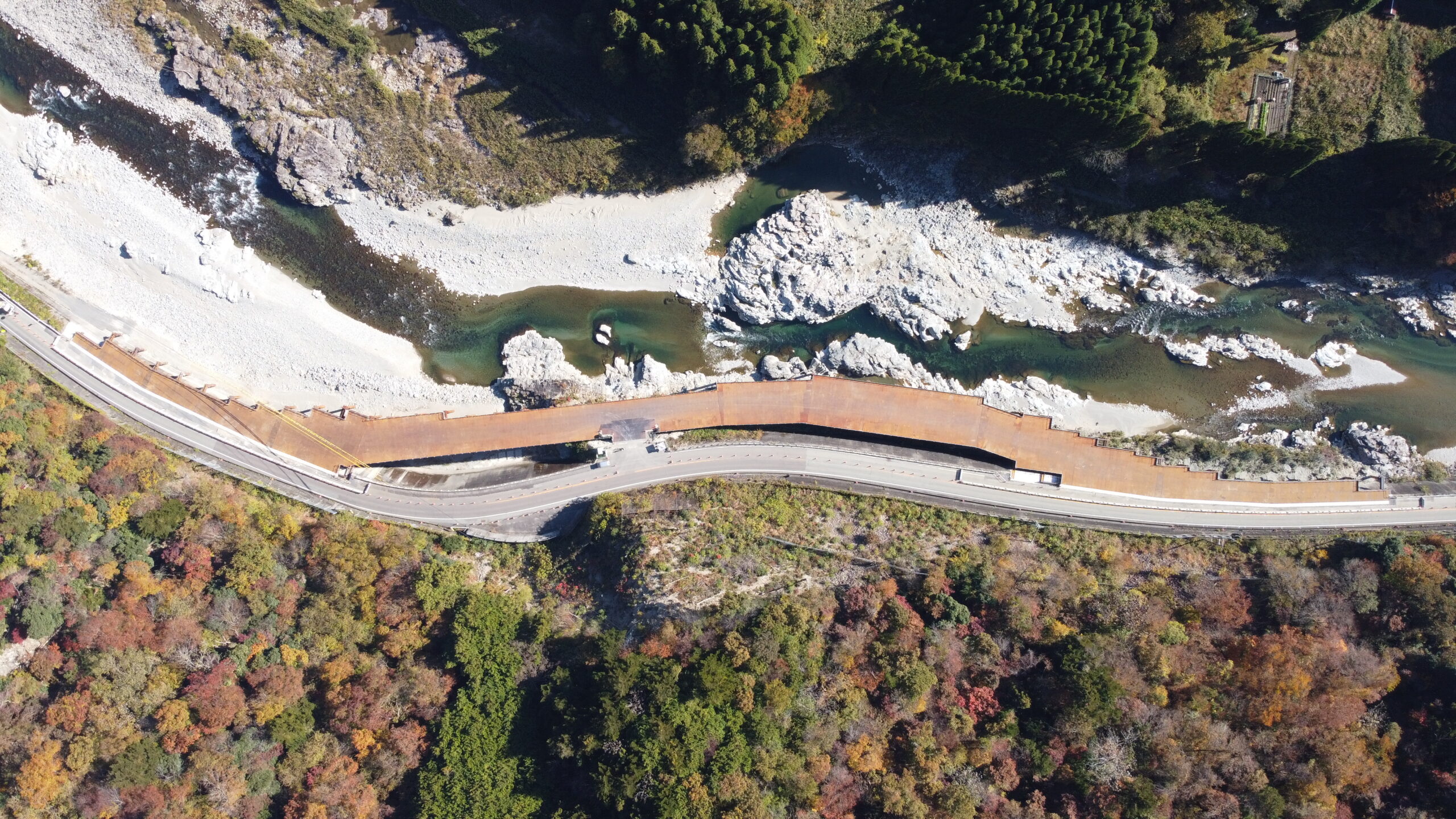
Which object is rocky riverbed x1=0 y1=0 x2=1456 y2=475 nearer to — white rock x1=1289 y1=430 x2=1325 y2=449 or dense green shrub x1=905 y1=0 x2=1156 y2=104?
white rock x1=1289 y1=430 x2=1325 y2=449

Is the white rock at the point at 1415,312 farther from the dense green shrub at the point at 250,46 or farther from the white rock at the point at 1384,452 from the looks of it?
the dense green shrub at the point at 250,46

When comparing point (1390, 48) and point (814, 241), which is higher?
point (1390, 48)

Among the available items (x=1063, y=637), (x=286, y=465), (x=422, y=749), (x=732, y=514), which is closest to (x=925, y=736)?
(x=1063, y=637)

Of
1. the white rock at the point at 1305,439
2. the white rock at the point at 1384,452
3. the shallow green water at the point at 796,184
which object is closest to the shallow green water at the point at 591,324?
the shallow green water at the point at 796,184

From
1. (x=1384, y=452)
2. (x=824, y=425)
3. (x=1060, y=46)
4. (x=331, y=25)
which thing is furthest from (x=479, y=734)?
(x=1384, y=452)

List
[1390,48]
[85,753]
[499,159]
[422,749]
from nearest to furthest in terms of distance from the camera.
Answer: [85,753] < [422,749] < [1390,48] < [499,159]

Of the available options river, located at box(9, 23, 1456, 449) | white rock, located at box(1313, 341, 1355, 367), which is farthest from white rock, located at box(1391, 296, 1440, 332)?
white rock, located at box(1313, 341, 1355, 367)

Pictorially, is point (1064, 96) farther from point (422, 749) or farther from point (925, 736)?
point (422, 749)
